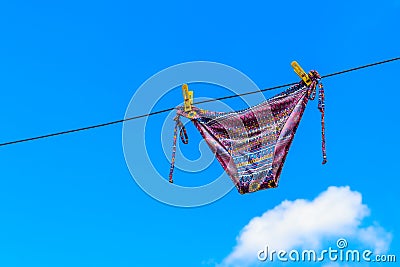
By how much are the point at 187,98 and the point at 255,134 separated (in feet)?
3.29

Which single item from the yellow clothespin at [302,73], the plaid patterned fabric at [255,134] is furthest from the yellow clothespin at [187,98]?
the yellow clothespin at [302,73]

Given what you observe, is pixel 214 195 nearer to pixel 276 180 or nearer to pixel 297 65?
pixel 276 180

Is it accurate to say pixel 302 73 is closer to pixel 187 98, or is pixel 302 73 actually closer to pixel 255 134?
pixel 255 134

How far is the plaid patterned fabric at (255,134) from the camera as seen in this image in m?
8.30

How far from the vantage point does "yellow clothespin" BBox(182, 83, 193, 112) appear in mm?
8680

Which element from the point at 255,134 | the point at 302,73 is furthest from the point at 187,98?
the point at 302,73

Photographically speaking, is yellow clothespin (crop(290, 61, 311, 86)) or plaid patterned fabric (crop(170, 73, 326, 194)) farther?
plaid patterned fabric (crop(170, 73, 326, 194))

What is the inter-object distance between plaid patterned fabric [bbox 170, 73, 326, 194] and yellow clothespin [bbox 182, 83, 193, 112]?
7cm

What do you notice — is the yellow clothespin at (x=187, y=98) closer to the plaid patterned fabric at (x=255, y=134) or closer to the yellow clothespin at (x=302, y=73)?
the plaid patterned fabric at (x=255, y=134)

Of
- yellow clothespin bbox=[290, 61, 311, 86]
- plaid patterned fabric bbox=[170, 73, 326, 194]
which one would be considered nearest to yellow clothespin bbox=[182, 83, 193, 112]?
plaid patterned fabric bbox=[170, 73, 326, 194]

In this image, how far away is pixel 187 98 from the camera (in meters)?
8.70

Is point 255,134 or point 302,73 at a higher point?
point 302,73

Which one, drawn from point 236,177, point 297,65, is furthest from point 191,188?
point 297,65

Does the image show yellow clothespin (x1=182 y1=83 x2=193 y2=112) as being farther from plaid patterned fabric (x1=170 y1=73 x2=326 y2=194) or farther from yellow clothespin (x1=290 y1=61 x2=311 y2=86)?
yellow clothespin (x1=290 y1=61 x2=311 y2=86)
